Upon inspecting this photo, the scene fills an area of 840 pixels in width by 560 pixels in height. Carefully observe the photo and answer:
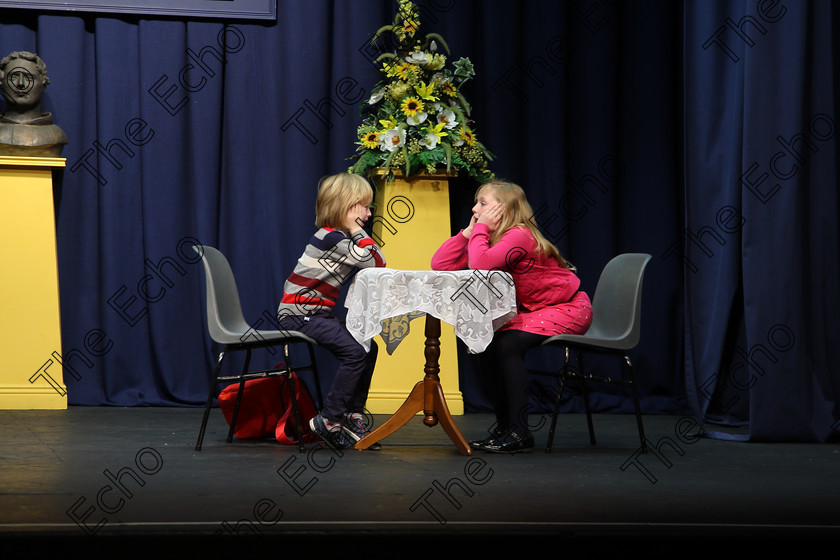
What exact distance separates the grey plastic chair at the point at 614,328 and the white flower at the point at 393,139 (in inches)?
49.3

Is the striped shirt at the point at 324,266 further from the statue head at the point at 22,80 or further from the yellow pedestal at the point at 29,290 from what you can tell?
the statue head at the point at 22,80

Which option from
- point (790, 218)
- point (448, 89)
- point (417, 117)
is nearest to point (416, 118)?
point (417, 117)

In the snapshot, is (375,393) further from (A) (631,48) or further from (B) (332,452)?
(A) (631,48)

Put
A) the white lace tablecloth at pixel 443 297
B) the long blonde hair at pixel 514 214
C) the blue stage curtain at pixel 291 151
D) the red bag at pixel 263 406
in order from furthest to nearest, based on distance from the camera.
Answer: the blue stage curtain at pixel 291 151 < the red bag at pixel 263 406 < the long blonde hair at pixel 514 214 < the white lace tablecloth at pixel 443 297

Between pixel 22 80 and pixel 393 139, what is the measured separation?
1834 millimetres

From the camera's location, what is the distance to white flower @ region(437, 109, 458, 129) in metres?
4.70

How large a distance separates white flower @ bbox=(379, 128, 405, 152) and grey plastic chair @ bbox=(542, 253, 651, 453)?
125 cm

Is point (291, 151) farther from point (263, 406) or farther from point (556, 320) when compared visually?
point (556, 320)

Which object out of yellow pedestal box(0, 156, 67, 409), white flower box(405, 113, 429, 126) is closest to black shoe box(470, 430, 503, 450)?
white flower box(405, 113, 429, 126)

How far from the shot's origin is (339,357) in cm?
357

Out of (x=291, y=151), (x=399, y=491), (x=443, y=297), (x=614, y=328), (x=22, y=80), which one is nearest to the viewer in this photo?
(x=399, y=491)

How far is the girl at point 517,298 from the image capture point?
137 inches

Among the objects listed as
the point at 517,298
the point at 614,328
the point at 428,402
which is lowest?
the point at 428,402

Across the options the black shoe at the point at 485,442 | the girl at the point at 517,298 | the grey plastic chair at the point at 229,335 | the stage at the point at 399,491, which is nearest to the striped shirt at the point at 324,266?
the grey plastic chair at the point at 229,335
